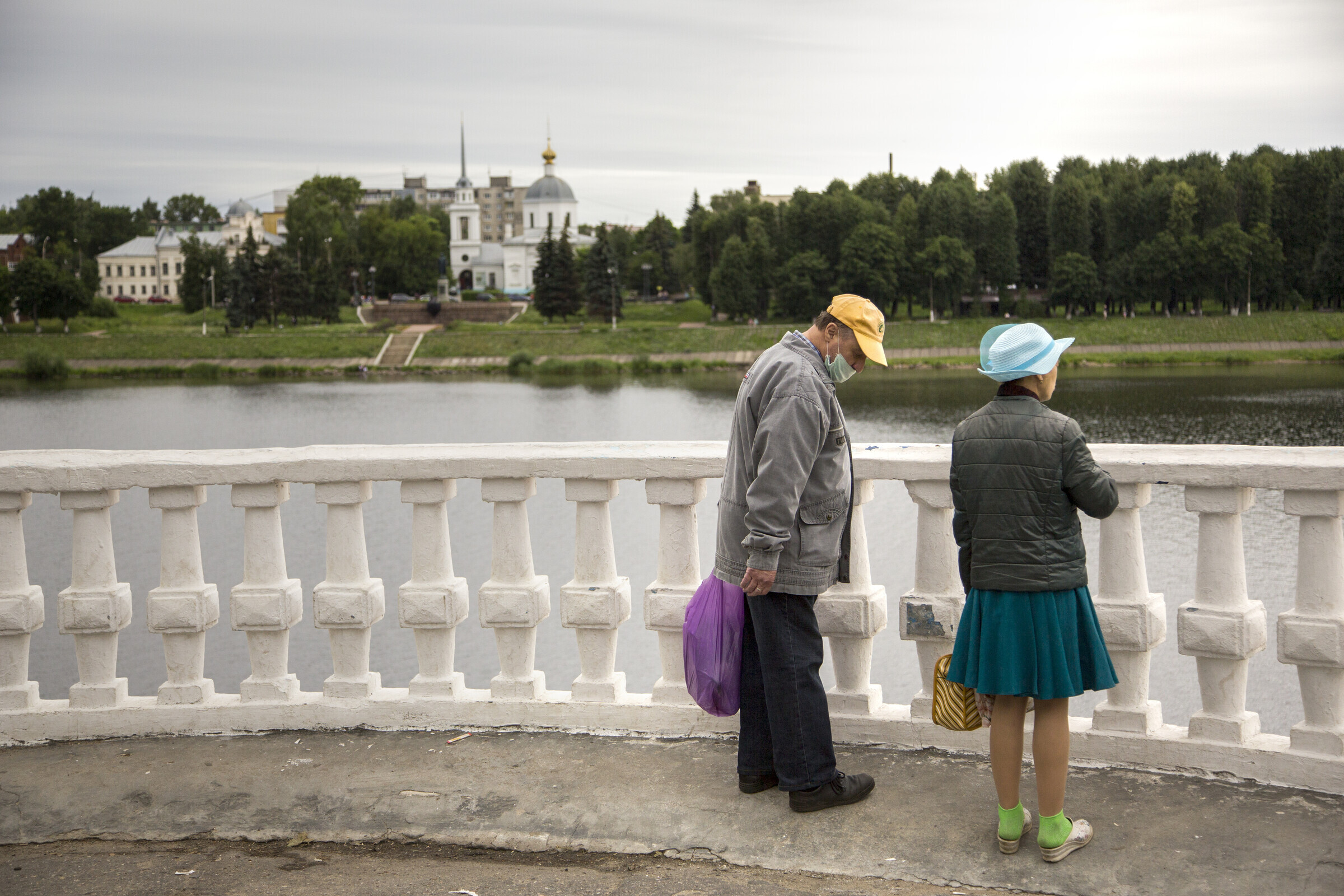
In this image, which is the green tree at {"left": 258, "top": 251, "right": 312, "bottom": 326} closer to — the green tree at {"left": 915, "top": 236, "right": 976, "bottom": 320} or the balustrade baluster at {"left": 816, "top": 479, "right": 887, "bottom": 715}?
the green tree at {"left": 915, "top": 236, "right": 976, "bottom": 320}

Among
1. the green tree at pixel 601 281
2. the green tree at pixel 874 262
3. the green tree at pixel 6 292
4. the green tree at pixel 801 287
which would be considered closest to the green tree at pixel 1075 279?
the green tree at pixel 874 262

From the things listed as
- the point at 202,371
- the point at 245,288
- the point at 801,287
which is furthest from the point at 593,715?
the point at 245,288

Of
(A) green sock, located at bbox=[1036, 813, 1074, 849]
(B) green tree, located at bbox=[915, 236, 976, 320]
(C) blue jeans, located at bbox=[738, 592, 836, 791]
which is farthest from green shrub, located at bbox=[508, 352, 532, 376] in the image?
(A) green sock, located at bbox=[1036, 813, 1074, 849]

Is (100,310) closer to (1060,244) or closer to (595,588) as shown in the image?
(1060,244)

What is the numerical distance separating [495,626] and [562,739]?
461 mm

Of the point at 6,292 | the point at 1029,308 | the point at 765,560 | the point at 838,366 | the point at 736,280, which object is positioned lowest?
the point at 765,560

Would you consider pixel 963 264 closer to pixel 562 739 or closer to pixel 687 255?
pixel 687 255

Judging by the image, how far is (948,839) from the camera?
11.0 ft

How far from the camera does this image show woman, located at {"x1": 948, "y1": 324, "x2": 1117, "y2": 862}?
3143mm

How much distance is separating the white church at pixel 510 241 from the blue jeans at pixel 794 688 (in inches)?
4615

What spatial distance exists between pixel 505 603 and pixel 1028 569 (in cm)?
181

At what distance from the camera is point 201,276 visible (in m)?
101

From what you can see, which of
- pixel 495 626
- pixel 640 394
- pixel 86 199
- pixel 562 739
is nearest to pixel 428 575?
pixel 495 626

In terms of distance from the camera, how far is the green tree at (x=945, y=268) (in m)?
83.8
